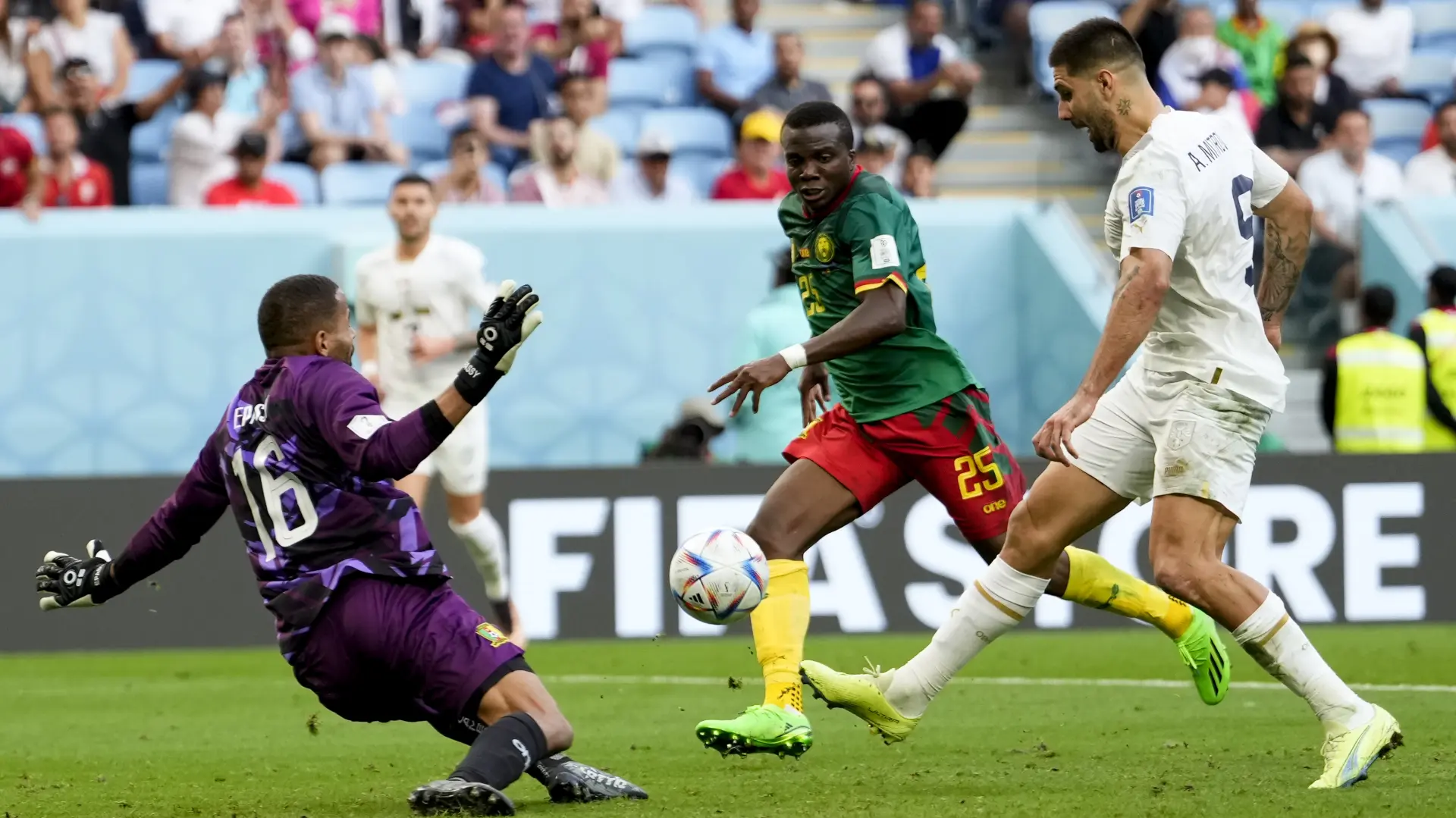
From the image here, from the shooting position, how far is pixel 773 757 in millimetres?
6984

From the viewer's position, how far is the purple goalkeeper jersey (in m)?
5.36

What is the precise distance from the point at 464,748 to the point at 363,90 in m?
8.10

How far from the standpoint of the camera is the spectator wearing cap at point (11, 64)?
48.7 ft

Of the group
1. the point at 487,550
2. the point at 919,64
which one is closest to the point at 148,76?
the point at 919,64

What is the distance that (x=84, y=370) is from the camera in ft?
44.2

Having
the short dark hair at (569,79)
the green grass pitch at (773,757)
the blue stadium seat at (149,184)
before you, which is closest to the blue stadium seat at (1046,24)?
the short dark hair at (569,79)

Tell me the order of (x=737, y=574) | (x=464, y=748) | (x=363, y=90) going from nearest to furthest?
(x=737, y=574) < (x=464, y=748) < (x=363, y=90)

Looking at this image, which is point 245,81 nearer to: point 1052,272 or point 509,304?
point 1052,272

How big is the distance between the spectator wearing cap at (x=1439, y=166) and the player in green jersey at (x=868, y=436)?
31.3 ft

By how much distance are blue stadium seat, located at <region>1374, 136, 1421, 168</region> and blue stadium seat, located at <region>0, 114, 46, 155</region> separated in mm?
10273

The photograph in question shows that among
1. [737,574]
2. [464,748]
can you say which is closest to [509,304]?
[737,574]

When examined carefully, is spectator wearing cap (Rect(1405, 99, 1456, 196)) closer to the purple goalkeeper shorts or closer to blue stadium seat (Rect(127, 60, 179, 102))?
blue stadium seat (Rect(127, 60, 179, 102))

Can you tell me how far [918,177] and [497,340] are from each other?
9806 millimetres

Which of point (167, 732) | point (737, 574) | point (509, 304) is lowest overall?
point (167, 732)
